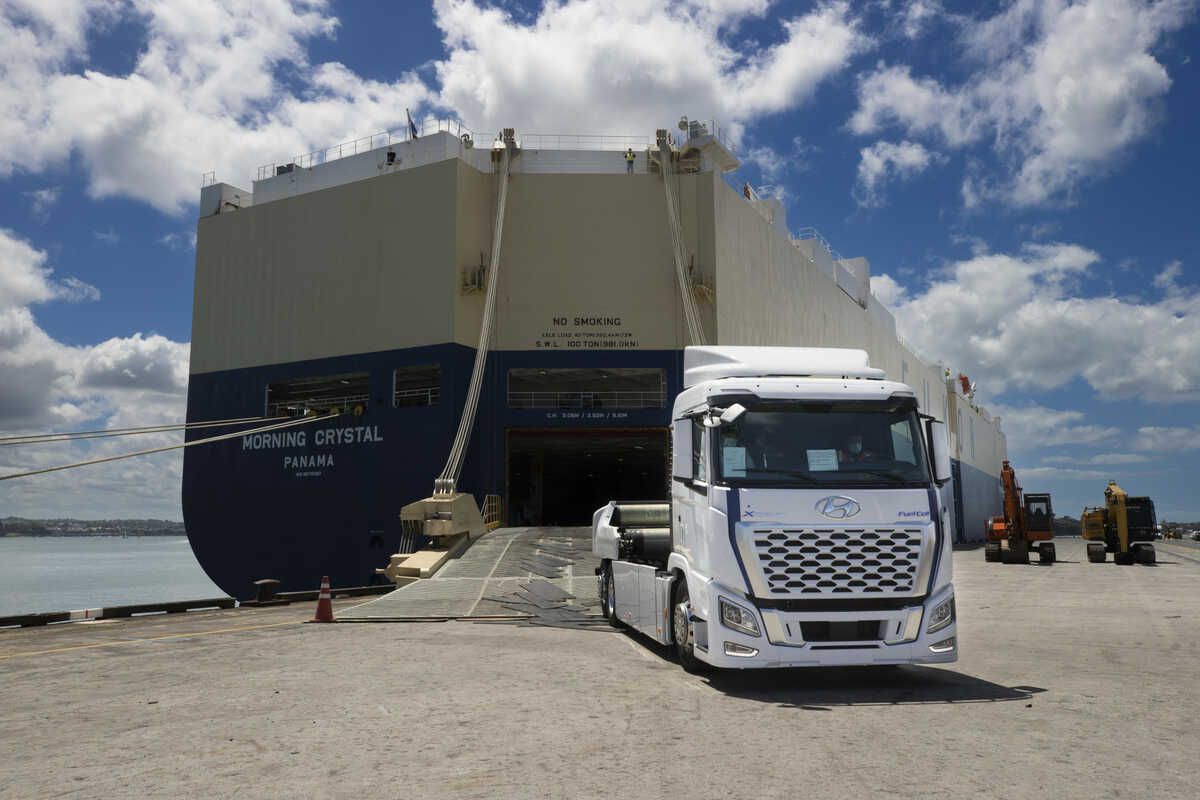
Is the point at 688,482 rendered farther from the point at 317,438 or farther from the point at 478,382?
the point at 317,438

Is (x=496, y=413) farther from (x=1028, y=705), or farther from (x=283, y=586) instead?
(x=1028, y=705)

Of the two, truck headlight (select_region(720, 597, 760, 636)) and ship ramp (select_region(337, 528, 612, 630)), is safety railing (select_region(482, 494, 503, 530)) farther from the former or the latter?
truck headlight (select_region(720, 597, 760, 636))

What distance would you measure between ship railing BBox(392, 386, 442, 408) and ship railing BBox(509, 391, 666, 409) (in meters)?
2.81

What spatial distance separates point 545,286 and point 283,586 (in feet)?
47.3

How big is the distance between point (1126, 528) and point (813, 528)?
29.1 m

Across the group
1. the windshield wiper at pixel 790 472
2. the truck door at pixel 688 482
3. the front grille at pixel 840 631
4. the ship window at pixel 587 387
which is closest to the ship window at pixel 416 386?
the ship window at pixel 587 387

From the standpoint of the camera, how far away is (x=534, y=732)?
643 cm

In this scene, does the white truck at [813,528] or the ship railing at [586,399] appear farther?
the ship railing at [586,399]

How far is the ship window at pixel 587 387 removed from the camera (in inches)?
1291

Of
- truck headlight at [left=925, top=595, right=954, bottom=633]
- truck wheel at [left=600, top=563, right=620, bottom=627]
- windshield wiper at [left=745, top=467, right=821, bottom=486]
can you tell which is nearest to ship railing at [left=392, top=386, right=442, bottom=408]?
truck wheel at [left=600, top=563, right=620, bottom=627]

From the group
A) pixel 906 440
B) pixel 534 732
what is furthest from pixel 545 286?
pixel 534 732

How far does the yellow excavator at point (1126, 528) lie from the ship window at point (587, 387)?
55.6 ft

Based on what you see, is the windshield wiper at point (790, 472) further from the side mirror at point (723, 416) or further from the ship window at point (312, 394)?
the ship window at point (312, 394)

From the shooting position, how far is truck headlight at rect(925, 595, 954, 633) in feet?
27.2
